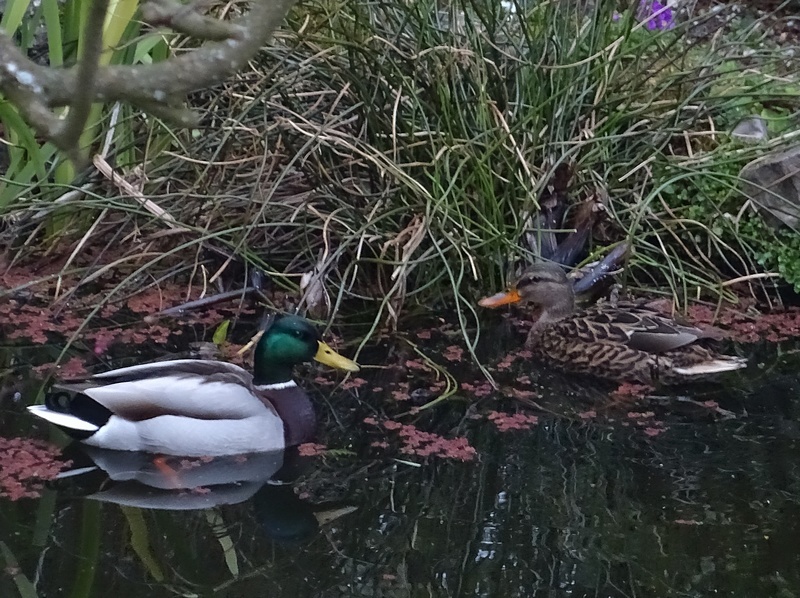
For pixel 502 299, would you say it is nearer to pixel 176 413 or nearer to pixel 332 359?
pixel 332 359

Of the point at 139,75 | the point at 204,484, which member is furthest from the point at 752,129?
the point at 139,75

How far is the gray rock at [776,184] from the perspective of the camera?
17.2 ft

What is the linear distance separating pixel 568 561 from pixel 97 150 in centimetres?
374

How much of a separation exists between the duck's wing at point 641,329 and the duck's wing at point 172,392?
1588 millimetres

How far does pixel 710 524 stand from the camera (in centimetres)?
315

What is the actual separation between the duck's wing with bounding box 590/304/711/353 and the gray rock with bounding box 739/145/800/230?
105 centimetres

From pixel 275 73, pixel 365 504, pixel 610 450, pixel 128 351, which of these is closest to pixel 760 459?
pixel 610 450

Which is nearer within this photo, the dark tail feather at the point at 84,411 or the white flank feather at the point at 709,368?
the dark tail feather at the point at 84,411

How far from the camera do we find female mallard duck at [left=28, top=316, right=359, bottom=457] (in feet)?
11.9

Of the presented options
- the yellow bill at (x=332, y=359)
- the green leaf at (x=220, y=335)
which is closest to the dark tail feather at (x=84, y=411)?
the yellow bill at (x=332, y=359)

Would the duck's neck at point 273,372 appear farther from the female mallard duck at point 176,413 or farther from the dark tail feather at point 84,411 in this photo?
the dark tail feather at point 84,411

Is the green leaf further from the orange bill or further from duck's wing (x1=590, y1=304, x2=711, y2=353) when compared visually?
duck's wing (x1=590, y1=304, x2=711, y2=353)

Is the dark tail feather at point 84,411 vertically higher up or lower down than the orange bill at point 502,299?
lower down

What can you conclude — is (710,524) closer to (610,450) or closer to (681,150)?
(610,450)
